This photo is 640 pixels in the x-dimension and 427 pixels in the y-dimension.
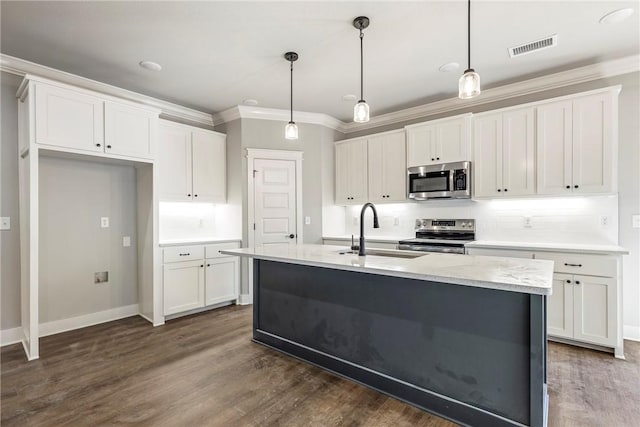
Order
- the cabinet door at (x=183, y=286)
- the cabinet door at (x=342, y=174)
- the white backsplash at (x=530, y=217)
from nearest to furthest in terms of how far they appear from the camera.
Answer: the white backsplash at (x=530, y=217) < the cabinet door at (x=183, y=286) < the cabinet door at (x=342, y=174)

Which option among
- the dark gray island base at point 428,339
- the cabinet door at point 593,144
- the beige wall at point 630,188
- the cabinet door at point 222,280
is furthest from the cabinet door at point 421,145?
the cabinet door at point 222,280

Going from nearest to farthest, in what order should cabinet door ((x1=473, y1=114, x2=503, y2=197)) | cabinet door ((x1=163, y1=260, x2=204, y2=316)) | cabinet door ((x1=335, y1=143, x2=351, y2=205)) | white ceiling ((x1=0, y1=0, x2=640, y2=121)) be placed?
white ceiling ((x1=0, y1=0, x2=640, y2=121)) < cabinet door ((x1=473, y1=114, x2=503, y2=197)) < cabinet door ((x1=163, y1=260, x2=204, y2=316)) < cabinet door ((x1=335, y1=143, x2=351, y2=205))

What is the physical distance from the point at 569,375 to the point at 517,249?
1.16 m

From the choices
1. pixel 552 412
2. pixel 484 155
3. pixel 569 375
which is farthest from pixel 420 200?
pixel 552 412

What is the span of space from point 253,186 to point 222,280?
1.34 m

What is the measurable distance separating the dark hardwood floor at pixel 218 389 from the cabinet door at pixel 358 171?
2.61 meters

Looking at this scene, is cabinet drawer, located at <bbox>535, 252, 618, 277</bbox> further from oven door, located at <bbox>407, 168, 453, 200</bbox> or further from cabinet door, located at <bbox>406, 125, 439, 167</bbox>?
cabinet door, located at <bbox>406, 125, 439, 167</bbox>

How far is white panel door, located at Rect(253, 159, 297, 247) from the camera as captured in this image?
4.51 metres

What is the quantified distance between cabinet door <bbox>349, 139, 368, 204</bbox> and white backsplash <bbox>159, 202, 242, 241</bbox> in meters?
1.74

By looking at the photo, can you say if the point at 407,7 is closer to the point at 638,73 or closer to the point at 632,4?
the point at 632,4

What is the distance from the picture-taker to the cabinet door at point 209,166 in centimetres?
431

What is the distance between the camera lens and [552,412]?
2.04 m

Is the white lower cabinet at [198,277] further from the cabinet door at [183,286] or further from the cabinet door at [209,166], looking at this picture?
the cabinet door at [209,166]

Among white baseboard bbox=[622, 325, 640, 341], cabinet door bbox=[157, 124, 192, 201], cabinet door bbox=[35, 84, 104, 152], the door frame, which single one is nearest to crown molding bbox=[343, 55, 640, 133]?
the door frame
